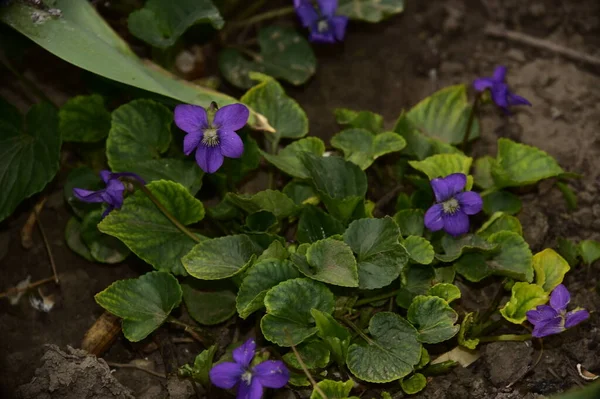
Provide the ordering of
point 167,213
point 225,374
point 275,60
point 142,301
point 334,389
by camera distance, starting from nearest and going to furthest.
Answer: point 225,374 < point 334,389 < point 142,301 < point 167,213 < point 275,60

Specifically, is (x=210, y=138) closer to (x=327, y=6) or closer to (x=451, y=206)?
(x=451, y=206)

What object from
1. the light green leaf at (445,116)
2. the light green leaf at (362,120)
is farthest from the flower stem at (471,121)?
the light green leaf at (362,120)

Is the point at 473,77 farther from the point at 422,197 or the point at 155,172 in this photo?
the point at 155,172

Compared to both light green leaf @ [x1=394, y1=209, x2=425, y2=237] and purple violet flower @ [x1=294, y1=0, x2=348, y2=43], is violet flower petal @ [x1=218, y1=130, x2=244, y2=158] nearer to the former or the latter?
light green leaf @ [x1=394, y1=209, x2=425, y2=237]

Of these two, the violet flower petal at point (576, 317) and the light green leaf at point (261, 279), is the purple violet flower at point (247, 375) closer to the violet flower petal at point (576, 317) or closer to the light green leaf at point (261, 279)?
the light green leaf at point (261, 279)

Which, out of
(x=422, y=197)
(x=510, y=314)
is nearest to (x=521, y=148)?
(x=422, y=197)

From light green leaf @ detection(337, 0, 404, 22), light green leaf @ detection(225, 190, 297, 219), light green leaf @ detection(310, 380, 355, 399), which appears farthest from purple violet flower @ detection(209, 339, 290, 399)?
light green leaf @ detection(337, 0, 404, 22)

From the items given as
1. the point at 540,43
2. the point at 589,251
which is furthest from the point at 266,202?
the point at 540,43
